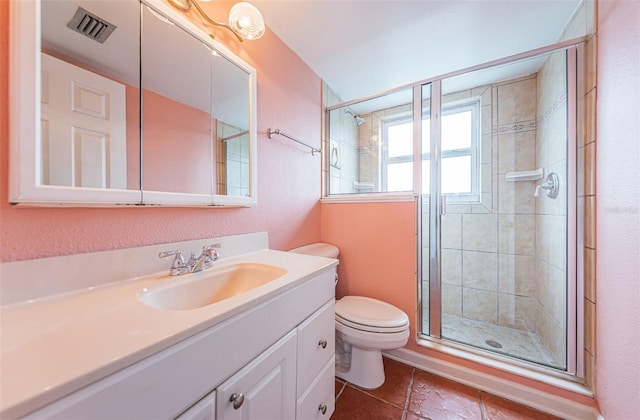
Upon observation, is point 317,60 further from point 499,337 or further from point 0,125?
point 499,337

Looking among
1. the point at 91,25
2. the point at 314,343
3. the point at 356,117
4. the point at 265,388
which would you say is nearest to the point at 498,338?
the point at 314,343

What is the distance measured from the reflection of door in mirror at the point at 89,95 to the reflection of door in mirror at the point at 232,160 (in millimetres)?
328

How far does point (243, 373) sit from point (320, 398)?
0.55 meters

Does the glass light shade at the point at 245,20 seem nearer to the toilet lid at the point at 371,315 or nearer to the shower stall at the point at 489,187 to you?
the shower stall at the point at 489,187

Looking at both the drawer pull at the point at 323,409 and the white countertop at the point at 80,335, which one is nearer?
the white countertop at the point at 80,335

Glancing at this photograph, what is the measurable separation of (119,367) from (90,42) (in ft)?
3.11

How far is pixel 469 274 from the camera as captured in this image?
1.92 meters

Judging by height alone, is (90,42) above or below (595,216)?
above

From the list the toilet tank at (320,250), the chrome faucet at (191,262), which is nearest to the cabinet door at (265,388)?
the chrome faucet at (191,262)

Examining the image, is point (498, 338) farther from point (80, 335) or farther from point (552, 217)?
point (80, 335)

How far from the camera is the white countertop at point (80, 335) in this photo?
32 centimetres

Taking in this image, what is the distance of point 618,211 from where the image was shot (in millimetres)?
901

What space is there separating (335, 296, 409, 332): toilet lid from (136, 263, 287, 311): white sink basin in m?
0.63

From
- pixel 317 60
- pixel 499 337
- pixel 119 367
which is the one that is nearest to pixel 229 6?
pixel 317 60
